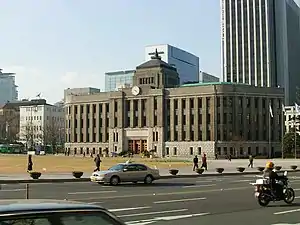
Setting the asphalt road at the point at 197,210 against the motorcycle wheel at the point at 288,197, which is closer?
the asphalt road at the point at 197,210

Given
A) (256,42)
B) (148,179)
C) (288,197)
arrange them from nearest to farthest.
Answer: (288,197) < (148,179) < (256,42)

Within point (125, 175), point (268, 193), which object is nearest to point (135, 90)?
point (125, 175)

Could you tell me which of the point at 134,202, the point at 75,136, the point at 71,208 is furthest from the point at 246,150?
the point at 71,208

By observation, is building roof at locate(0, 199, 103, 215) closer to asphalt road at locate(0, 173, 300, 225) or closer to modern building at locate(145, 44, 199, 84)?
asphalt road at locate(0, 173, 300, 225)

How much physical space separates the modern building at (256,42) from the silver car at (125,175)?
14134 centimetres

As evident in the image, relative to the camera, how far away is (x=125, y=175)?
32.9 metres

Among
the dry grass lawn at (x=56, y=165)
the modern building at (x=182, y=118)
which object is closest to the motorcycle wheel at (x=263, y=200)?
the dry grass lawn at (x=56, y=165)

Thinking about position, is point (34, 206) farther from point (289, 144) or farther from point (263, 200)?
point (289, 144)

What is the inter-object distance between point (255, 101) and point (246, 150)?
1282cm

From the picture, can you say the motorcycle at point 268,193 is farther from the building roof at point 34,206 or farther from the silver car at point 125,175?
the building roof at point 34,206

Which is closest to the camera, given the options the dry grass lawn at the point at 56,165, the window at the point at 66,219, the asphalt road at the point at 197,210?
the window at the point at 66,219

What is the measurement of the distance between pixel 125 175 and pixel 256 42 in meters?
145

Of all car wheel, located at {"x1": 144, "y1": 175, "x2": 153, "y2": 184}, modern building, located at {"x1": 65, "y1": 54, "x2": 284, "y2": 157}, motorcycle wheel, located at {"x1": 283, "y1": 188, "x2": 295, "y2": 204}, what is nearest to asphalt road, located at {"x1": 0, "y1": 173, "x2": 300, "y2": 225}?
motorcycle wheel, located at {"x1": 283, "y1": 188, "x2": 295, "y2": 204}

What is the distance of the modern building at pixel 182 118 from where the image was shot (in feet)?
417
